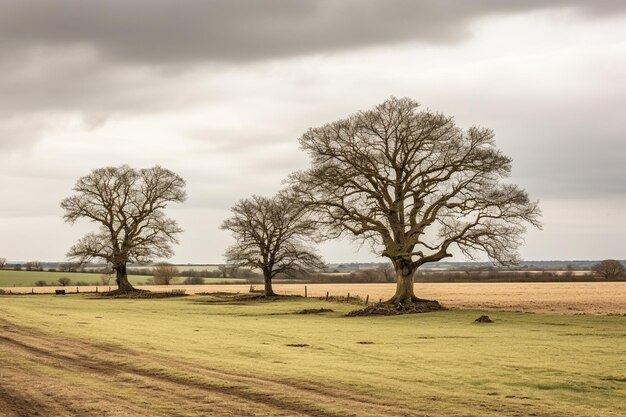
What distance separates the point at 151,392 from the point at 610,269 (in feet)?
560

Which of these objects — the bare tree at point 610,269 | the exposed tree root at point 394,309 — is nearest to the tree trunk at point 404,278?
the exposed tree root at point 394,309

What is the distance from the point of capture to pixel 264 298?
81.9 metres

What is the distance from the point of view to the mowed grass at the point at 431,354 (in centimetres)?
1795

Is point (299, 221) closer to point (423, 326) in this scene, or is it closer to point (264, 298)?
point (264, 298)

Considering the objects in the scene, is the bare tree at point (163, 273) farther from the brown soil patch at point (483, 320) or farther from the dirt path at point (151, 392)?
the dirt path at point (151, 392)

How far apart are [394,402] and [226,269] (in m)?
70.2

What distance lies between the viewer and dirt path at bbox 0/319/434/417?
51.2ft

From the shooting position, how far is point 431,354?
27.5 meters

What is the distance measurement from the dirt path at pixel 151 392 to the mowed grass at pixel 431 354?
1302mm

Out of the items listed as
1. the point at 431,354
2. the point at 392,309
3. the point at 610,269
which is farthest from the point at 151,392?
the point at 610,269

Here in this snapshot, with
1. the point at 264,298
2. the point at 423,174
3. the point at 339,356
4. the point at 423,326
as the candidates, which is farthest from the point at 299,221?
the point at 339,356

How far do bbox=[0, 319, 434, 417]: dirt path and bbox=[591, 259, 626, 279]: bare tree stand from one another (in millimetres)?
164858

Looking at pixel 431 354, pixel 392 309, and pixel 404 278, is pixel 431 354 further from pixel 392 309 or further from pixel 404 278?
pixel 404 278

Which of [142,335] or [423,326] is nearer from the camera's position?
[142,335]
